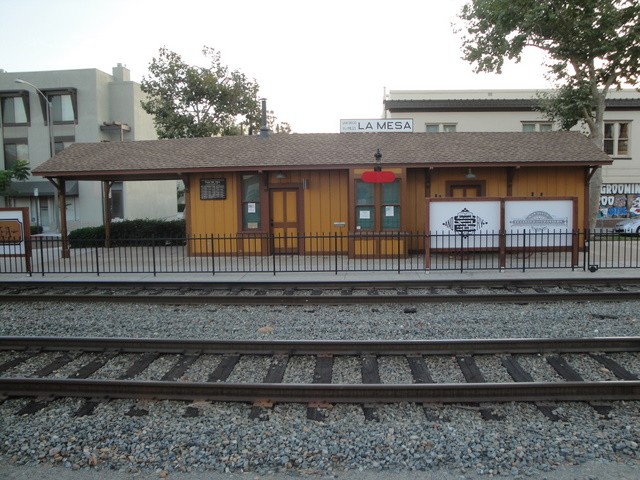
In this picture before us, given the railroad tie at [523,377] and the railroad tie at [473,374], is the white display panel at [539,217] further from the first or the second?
the railroad tie at [473,374]

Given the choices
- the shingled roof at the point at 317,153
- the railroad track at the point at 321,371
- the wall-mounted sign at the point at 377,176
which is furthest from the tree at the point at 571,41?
the railroad track at the point at 321,371

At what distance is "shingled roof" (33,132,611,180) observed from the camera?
1728cm

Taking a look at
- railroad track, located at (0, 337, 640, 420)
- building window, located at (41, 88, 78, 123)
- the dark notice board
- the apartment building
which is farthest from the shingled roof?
building window, located at (41, 88, 78, 123)

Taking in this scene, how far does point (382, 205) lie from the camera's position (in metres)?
17.2

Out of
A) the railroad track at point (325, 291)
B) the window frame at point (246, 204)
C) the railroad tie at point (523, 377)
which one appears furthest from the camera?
the window frame at point (246, 204)

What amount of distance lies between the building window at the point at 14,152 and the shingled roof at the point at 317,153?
20.6 m

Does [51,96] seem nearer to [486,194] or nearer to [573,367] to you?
[486,194]

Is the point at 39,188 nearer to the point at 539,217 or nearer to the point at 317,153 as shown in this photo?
the point at 317,153

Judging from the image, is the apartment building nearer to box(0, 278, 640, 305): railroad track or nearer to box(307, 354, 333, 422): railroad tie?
box(0, 278, 640, 305): railroad track

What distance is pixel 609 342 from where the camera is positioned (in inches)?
269

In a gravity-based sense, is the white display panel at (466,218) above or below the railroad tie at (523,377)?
above

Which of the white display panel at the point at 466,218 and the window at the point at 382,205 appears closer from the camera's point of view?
the white display panel at the point at 466,218

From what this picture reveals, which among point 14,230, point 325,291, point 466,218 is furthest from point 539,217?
point 14,230

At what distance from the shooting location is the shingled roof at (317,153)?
1728 centimetres
